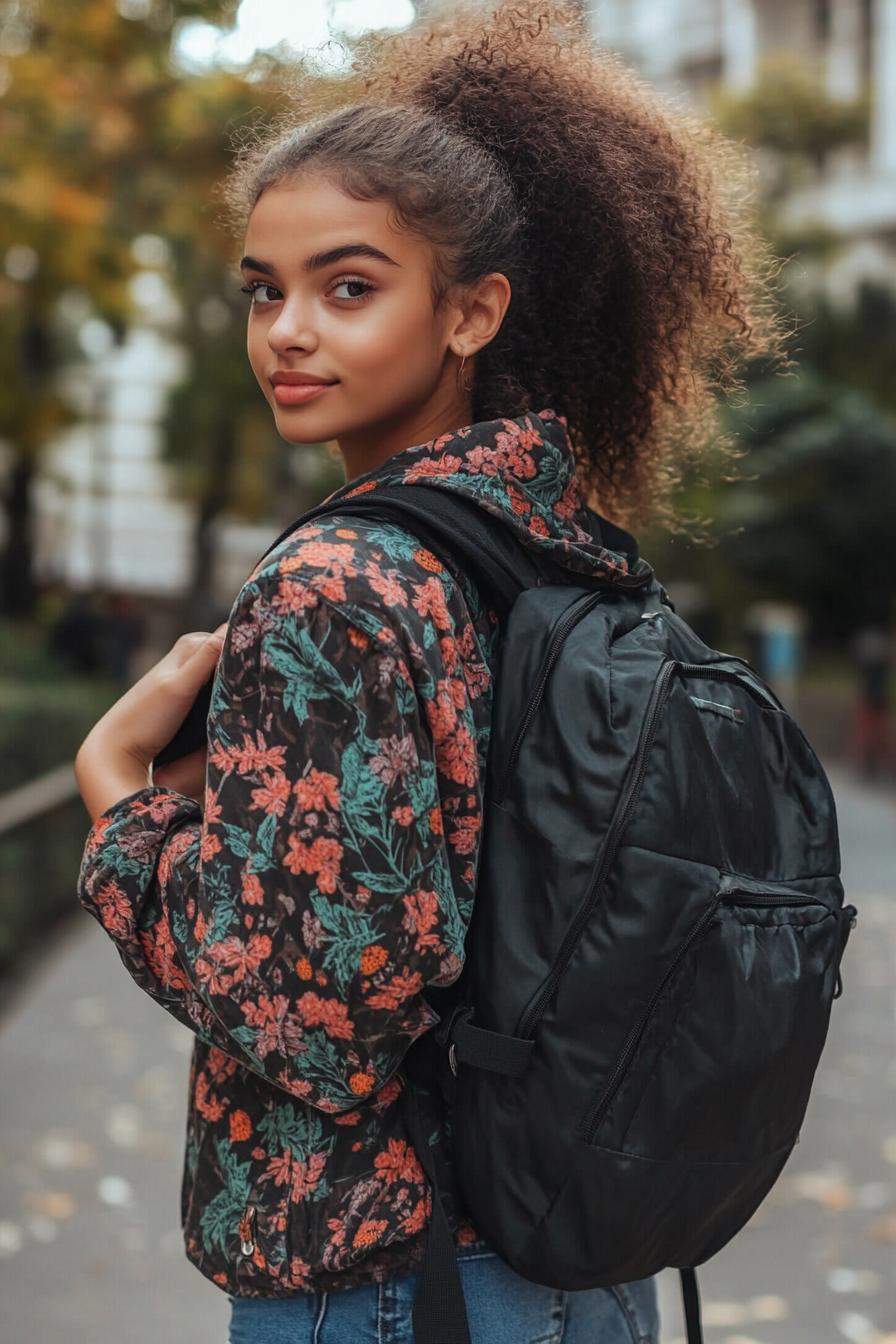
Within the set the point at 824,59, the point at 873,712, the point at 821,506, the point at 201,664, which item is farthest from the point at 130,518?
the point at 201,664

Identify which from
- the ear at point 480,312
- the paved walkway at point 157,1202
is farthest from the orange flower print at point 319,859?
the paved walkway at point 157,1202

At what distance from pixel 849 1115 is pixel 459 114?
4740mm

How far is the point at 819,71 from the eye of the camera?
3216 centimetres

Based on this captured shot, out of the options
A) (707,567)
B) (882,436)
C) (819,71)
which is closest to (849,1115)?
(882,436)

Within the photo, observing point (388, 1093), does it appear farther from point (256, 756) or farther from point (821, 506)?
point (821, 506)

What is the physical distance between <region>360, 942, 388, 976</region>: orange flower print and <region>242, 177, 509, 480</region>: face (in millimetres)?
553

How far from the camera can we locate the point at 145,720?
1600 millimetres

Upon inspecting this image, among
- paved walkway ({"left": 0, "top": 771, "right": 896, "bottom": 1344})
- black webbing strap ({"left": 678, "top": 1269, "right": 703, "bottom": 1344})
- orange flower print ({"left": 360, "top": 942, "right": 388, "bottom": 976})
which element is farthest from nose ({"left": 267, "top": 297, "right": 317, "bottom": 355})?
paved walkway ({"left": 0, "top": 771, "right": 896, "bottom": 1344})

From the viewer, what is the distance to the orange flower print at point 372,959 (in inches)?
52.4

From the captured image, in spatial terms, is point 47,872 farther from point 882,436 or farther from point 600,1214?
point 882,436

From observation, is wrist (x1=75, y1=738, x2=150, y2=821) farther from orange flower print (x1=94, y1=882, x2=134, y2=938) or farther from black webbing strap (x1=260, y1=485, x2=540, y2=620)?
black webbing strap (x1=260, y1=485, x2=540, y2=620)

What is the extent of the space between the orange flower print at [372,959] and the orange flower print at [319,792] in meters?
0.12

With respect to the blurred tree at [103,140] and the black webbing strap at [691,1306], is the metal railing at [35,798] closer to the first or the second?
the blurred tree at [103,140]

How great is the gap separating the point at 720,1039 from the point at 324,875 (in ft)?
1.30
